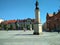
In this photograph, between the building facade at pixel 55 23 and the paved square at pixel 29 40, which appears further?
the building facade at pixel 55 23

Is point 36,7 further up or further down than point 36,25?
further up

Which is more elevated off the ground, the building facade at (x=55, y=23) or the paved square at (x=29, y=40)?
the building facade at (x=55, y=23)

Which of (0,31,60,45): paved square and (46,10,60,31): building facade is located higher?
(46,10,60,31): building facade

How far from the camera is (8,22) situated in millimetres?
146375

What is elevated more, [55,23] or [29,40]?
[55,23]

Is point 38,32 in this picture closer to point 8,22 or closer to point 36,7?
point 36,7

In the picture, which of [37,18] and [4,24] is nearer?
[37,18]

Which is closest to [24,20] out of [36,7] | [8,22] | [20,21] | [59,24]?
[20,21]

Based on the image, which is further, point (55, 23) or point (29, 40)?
point (55, 23)

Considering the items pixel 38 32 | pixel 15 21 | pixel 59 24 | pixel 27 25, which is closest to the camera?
pixel 38 32

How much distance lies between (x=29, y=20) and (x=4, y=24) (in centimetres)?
2007

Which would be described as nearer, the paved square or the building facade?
the paved square

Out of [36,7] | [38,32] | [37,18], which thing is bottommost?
[38,32]

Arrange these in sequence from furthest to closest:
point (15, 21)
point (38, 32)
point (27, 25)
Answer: point (15, 21), point (27, 25), point (38, 32)
